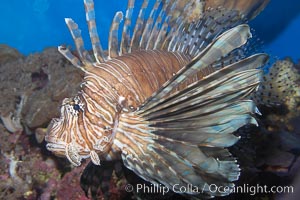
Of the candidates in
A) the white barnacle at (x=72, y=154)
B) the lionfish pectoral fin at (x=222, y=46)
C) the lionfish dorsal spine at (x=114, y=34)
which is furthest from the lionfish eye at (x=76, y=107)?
the lionfish pectoral fin at (x=222, y=46)

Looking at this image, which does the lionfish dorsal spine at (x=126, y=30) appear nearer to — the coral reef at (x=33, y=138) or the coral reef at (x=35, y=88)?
the coral reef at (x=33, y=138)

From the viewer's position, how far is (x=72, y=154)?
2.09 metres

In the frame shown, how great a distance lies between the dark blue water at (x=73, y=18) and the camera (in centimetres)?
791

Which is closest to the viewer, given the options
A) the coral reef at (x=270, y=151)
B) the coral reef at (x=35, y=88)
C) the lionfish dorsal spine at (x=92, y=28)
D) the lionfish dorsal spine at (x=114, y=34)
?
the lionfish dorsal spine at (x=92, y=28)

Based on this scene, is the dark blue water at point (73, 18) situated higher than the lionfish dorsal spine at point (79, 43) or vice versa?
the dark blue water at point (73, 18)

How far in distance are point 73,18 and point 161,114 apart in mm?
7281

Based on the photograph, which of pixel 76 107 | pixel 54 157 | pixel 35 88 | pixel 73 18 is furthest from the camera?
pixel 73 18

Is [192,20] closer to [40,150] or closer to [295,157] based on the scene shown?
[295,157]

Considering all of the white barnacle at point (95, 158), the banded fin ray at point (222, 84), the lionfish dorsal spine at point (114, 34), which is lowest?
the white barnacle at point (95, 158)

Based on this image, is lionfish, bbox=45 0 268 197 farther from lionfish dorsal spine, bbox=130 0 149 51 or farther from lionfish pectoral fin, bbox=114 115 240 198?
lionfish dorsal spine, bbox=130 0 149 51

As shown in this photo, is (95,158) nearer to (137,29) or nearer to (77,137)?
(77,137)

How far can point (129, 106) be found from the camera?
2.26 meters

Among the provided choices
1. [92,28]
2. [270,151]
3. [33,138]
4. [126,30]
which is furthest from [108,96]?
[33,138]

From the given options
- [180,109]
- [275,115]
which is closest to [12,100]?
[180,109]
